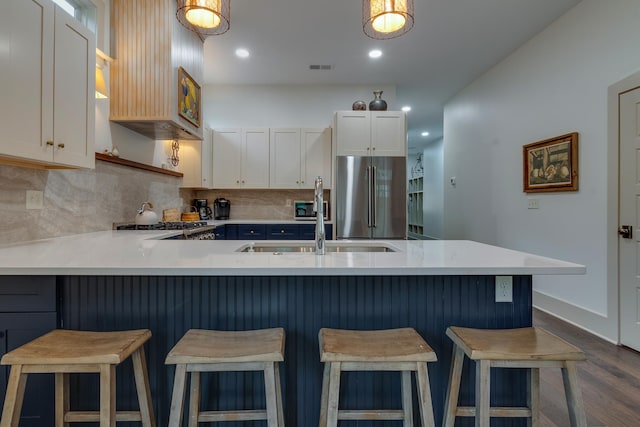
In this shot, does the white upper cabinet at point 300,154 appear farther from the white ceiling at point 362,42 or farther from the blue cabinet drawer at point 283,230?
the white ceiling at point 362,42

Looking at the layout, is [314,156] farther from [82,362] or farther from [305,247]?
[82,362]

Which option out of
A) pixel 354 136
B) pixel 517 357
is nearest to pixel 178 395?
pixel 517 357

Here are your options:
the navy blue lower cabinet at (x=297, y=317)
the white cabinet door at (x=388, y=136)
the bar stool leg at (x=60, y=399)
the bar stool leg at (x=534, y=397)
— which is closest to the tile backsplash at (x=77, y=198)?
the navy blue lower cabinet at (x=297, y=317)

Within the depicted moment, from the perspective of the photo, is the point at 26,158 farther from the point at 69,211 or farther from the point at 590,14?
the point at 590,14

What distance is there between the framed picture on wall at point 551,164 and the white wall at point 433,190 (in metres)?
4.94

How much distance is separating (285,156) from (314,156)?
42 centimetres

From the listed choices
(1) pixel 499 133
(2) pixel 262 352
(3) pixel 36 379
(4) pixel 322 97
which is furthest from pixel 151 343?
(1) pixel 499 133

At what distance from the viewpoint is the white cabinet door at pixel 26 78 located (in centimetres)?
147

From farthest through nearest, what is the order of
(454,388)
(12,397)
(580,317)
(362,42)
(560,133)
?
(362,42) → (560,133) → (580,317) → (454,388) → (12,397)

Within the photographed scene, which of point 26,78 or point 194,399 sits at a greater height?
point 26,78

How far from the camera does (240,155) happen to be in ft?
15.2

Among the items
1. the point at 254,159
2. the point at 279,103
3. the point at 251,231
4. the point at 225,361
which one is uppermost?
the point at 279,103

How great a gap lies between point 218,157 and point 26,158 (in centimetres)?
307

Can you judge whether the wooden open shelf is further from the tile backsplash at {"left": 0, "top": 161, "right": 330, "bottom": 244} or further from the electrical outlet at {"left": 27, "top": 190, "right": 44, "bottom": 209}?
the electrical outlet at {"left": 27, "top": 190, "right": 44, "bottom": 209}
